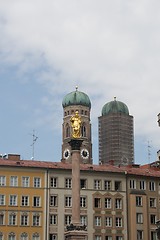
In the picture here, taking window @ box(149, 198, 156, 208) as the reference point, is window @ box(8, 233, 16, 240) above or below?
below

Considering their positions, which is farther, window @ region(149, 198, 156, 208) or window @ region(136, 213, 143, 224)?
window @ region(149, 198, 156, 208)

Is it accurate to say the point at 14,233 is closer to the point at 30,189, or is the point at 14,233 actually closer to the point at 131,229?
the point at 30,189

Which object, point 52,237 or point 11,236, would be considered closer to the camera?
point 11,236

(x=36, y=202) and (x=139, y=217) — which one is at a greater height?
(x=36, y=202)

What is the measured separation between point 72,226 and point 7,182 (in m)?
30.9

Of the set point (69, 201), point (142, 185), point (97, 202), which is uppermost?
point (142, 185)

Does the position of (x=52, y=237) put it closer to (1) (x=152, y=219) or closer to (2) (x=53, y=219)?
(2) (x=53, y=219)

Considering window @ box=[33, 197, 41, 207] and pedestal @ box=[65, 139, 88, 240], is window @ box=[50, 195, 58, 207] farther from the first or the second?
pedestal @ box=[65, 139, 88, 240]

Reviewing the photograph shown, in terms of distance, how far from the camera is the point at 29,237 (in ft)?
323

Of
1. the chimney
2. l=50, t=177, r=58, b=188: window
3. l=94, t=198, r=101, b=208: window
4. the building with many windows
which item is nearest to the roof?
the building with many windows

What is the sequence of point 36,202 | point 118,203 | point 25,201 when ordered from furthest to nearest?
point 118,203 → point 36,202 → point 25,201

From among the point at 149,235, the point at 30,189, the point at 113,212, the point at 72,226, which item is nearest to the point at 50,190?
the point at 30,189

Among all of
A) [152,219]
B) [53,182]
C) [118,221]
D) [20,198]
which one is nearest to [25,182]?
[20,198]

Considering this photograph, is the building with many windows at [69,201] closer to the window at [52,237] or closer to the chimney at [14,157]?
the window at [52,237]
